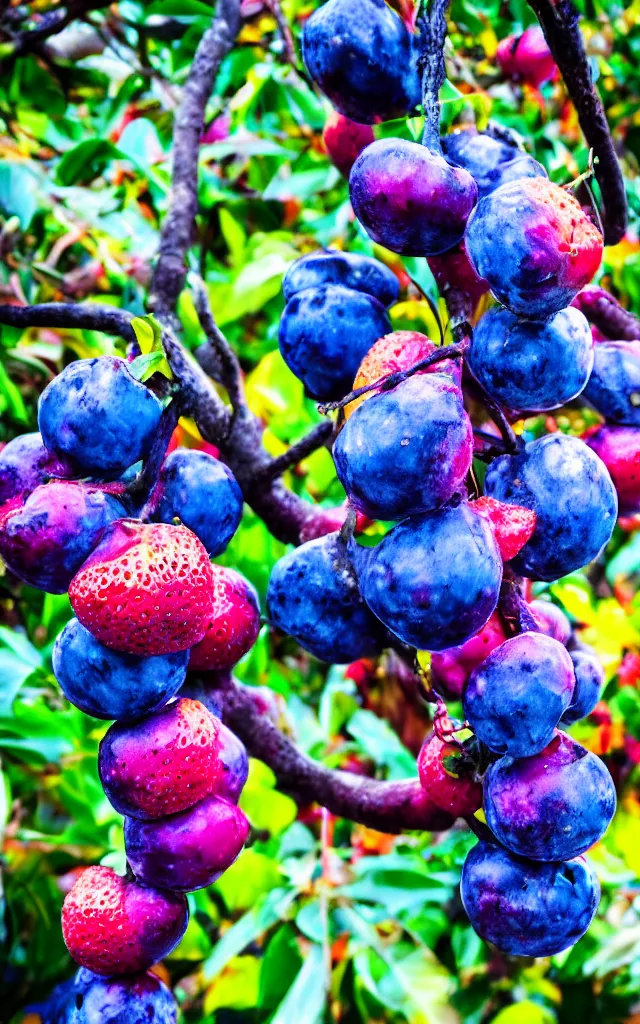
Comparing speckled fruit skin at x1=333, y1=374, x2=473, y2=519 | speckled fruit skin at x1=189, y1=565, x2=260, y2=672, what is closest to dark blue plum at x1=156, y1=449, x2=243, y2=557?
speckled fruit skin at x1=189, y1=565, x2=260, y2=672

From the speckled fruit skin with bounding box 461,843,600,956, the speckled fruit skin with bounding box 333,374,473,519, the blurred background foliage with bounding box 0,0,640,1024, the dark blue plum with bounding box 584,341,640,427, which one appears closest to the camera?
the speckled fruit skin with bounding box 333,374,473,519

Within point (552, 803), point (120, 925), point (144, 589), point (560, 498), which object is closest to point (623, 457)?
point (560, 498)

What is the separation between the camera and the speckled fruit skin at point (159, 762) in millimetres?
512

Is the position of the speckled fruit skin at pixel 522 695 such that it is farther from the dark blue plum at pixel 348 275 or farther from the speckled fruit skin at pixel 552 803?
the dark blue plum at pixel 348 275

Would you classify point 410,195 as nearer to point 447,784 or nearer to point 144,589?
point 144,589

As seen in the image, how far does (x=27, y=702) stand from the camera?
1.17 m

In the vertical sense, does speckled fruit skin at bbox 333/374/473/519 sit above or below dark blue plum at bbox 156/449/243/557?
above

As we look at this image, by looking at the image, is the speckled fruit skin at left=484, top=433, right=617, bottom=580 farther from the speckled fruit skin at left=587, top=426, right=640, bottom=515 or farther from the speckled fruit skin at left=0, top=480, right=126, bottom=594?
the speckled fruit skin at left=0, top=480, right=126, bottom=594

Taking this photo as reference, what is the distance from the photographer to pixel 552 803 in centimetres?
50

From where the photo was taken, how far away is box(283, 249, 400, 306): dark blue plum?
2.02ft

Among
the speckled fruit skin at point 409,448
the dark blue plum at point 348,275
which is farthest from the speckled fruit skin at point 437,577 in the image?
the dark blue plum at point 348,275

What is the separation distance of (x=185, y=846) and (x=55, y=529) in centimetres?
21

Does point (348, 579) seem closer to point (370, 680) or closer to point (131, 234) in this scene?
point (131, 234)

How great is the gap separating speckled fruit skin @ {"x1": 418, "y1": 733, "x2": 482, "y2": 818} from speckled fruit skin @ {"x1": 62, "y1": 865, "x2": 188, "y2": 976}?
0.19 meters
